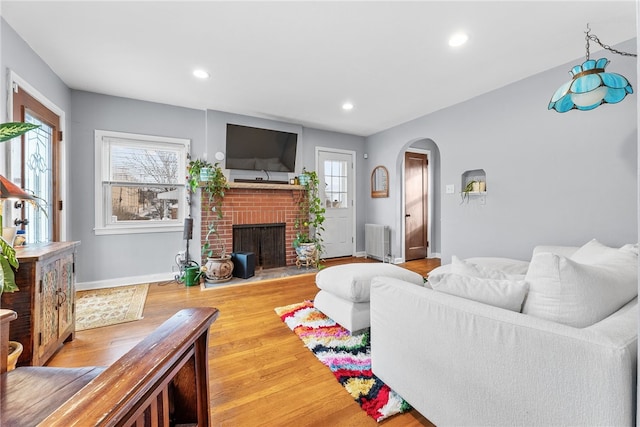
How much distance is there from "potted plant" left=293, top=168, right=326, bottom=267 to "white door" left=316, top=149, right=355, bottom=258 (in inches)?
12.1

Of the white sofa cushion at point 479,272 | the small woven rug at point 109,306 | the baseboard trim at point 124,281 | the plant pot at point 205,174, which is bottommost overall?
the small woven rug at point 109,306

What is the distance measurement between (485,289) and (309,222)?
11.5 feet

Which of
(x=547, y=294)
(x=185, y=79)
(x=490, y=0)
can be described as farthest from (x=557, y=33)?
(x=185, y=79)

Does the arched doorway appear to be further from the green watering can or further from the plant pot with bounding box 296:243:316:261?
the green watering can

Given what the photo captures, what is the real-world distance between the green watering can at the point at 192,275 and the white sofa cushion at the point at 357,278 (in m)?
2.02

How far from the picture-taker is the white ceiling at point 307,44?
6.08 ft

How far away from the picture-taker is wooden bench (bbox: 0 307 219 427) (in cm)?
47

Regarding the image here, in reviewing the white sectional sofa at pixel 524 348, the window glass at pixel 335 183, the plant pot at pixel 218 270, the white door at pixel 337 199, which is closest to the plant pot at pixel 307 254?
the white door at pixel 337 199

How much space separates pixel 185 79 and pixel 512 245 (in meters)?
4.09

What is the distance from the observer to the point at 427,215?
17.3 ft

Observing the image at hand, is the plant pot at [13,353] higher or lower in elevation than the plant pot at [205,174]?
lower

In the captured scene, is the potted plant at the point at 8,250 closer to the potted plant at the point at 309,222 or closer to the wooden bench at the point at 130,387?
the wooden bench at the point at 130,387

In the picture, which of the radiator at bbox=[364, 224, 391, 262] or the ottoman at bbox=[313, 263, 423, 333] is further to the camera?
the radiator at bbox=[364, 224, 391, 262]

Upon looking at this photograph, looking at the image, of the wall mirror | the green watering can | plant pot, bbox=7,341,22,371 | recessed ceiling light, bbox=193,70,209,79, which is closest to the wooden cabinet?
plant pot, bbox=7,341,22,371
